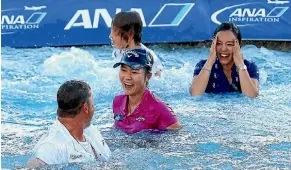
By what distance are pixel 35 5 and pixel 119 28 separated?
4.35 meters

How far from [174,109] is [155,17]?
393 centimetres

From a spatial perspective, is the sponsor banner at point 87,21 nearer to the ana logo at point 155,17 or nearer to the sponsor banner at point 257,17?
the ana logo at point 155,17

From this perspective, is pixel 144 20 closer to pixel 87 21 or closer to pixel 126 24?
pixel 87 21

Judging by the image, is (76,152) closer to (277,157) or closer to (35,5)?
(277,157)

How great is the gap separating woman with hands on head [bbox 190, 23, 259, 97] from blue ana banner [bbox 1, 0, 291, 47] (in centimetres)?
352

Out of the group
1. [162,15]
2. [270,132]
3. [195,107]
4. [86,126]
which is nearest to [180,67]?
[162,15]

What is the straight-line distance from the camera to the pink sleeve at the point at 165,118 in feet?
18.8

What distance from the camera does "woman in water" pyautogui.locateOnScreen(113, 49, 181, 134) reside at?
5.57 metres

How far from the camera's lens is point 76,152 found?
14.5 feet

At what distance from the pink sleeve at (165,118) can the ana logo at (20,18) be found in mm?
5601

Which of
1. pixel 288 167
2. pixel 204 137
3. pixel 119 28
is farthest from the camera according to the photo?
pixel 119 28

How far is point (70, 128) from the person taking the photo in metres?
4.42

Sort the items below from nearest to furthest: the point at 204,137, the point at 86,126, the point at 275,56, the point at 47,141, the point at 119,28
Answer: the point at 47,141 < the point at 86,126 < the point at 204,137 < the point at 119,28 < the point at 275,56

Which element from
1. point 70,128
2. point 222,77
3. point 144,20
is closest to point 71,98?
point 70,128
